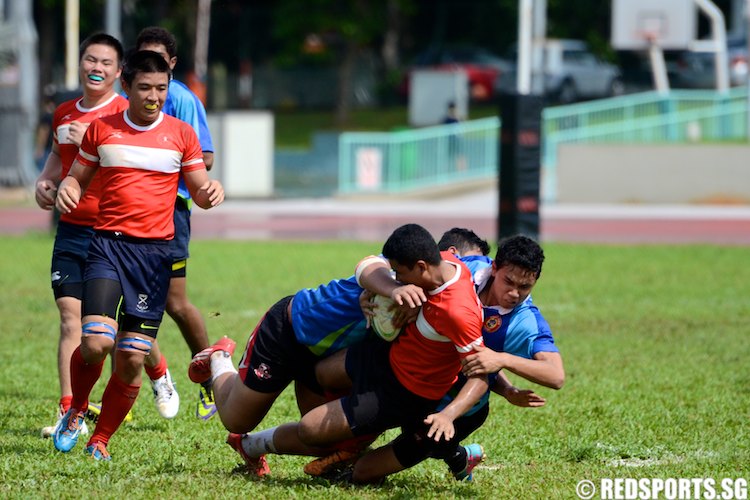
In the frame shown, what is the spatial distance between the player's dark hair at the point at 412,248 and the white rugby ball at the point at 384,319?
189 millimetres

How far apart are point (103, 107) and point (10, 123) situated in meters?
19.9

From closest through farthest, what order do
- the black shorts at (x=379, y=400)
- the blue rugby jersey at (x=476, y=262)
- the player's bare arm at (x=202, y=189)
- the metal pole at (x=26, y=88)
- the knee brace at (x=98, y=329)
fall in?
the black shorts at (x=379, y=400)
the blue rugby jersey at (x=476, y=262)
the knee brace at (x=98, y=329)
the player's bare arm at (x=202, y=189)
the metal pole at (x=26, y=88)

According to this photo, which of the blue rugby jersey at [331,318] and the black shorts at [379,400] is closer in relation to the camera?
the black shorts at [379,400]

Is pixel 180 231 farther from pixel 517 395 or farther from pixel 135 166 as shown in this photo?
pixel 517 395

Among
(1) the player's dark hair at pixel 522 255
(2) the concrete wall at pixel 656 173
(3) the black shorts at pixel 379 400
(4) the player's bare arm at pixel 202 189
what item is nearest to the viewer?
(1) the player's dark hair at pixel 522 255

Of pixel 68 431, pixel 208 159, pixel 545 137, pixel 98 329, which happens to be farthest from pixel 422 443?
pixel 545 137

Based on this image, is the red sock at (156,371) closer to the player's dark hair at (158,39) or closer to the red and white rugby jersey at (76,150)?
the red and white rugby jersey at (76,150)

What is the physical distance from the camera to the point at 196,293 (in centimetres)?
1234

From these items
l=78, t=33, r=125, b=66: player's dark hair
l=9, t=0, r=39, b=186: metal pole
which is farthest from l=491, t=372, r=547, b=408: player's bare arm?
l=9, t=0, r=39, b=186: metal pole

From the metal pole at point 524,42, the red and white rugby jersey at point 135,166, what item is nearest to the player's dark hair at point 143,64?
the red and white rugby jersey at point 135,166

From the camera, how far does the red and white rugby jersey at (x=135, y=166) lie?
6.03 metres

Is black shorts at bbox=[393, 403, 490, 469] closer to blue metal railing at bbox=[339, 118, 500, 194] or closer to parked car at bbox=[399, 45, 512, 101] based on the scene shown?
blue metal railing at bbox=[339, 118, 500, 194]

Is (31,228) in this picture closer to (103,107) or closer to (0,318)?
(0,318)

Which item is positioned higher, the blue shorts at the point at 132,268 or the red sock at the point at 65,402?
the blue shorts at the point at 132,268
